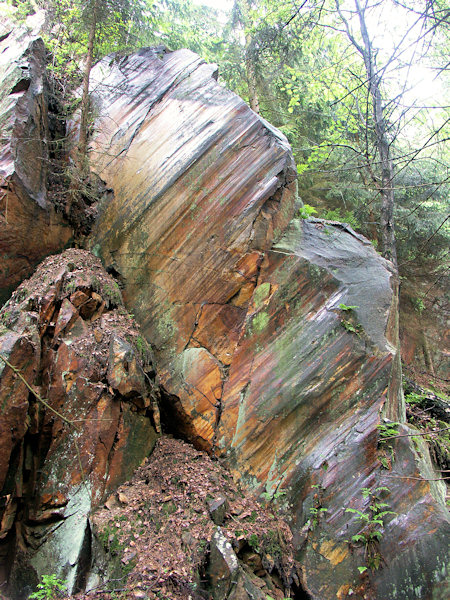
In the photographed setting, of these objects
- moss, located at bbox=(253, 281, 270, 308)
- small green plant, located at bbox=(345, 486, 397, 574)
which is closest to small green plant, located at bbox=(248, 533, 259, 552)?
small green plant, located at bbox=(345, 486, 397, 574)

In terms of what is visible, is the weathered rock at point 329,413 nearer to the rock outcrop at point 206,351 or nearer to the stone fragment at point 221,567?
the rock outcrop at point 206,351

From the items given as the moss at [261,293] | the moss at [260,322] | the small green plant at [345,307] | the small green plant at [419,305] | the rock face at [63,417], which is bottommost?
the rock face at [63,417]

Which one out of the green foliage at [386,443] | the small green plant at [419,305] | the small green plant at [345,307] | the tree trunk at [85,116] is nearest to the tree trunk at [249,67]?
the tree trunk at [85,116]

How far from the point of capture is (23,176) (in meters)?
7.29

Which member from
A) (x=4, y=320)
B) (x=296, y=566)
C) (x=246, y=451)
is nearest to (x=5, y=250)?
(x=4, y=320)

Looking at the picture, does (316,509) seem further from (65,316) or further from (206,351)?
(65,316)

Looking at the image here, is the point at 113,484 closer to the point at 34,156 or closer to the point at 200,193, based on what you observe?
the point at 200,193

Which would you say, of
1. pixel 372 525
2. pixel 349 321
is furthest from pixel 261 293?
pixel 372 525

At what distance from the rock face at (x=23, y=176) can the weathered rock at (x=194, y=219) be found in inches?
42.0

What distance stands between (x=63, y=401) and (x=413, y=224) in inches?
389

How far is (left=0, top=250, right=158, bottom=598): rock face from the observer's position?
197 inches

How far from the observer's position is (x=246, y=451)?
6.41 metres

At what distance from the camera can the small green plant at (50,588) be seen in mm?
4440

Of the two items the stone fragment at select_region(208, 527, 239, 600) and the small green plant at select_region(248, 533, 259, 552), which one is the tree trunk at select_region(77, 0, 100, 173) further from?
the small green plant at select_region(248, 533, 259, 552)
